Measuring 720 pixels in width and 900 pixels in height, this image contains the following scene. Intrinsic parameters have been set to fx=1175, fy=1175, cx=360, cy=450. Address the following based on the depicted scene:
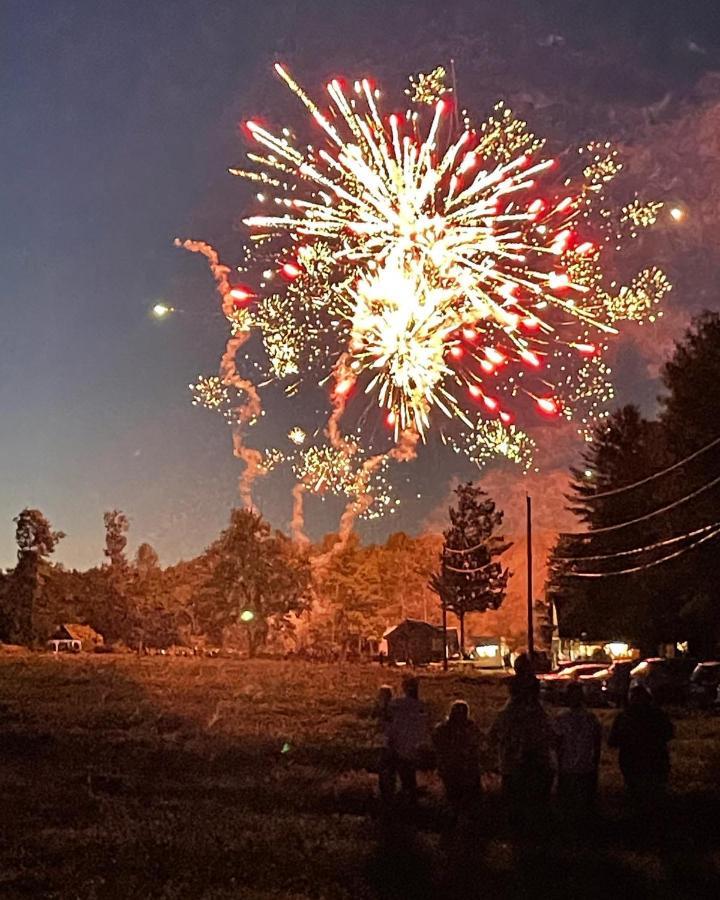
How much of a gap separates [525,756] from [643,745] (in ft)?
5.16

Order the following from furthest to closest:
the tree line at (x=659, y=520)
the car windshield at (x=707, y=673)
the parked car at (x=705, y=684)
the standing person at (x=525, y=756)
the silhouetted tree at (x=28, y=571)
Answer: the silhouetted tree at (x=28, y=571)
the tree line at (x=659, y=520)
the car windshield at (x=707, y=673)
the parked car at (x=705, y=684)
the standing person at (x=525, y=756)

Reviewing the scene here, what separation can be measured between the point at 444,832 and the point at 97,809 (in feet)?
17.1

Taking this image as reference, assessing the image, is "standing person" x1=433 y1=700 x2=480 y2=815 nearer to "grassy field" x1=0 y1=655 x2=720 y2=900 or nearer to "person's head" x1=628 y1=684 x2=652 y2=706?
"grassy field" x1=0 y1=655 x2=720 y2=900

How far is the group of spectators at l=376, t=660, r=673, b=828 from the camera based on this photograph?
1277cm

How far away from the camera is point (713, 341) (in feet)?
169

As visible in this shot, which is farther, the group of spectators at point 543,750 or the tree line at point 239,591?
the tree line at point 239,591

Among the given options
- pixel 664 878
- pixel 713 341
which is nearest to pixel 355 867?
pixel 664 878

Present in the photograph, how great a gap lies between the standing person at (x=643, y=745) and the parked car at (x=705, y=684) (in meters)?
25.3

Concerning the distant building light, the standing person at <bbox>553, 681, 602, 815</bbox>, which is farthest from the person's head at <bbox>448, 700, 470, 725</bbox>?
the distant building light

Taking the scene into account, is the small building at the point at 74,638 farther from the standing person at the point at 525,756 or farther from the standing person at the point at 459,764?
the standing person at the point at 525,756

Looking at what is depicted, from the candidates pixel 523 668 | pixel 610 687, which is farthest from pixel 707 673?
pixel 523 668

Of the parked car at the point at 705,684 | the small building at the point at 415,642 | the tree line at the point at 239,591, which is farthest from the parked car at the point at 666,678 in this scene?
the small building at the point at 415,642

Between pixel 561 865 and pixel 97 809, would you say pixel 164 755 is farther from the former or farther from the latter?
pixel 561 865

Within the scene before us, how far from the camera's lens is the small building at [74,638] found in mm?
96319
